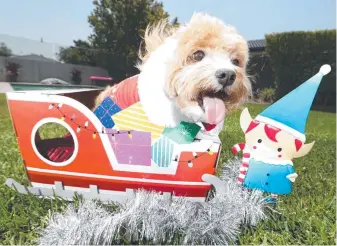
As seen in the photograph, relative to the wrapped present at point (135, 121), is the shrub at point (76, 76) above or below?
above

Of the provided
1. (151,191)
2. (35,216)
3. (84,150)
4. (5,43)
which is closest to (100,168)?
(84,150)

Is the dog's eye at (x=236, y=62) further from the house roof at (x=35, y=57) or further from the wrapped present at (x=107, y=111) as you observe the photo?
the house roof at (x=35, y=57)

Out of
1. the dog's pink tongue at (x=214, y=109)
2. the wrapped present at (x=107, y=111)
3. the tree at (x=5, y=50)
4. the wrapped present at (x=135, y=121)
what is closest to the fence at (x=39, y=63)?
the tree at (x=5, y=50)

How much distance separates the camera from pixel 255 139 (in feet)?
3.80

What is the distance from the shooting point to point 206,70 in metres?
1.09

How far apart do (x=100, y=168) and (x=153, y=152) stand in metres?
0.18

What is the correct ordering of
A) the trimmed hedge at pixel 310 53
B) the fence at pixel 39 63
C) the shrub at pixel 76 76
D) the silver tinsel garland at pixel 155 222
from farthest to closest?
the trimmed hedge at pixel 310 53
the shrub at pixel 76 76
the fence at pixel 39 63
the silver tinsel garland at pixel 155 222

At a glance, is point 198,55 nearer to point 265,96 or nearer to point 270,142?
point 270,142

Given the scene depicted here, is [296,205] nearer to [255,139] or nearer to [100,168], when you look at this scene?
[255,139]

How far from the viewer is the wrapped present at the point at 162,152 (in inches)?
43.4

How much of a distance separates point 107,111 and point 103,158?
0.22 metres

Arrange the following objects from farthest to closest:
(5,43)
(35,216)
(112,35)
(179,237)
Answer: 1. (5,43)
2. (112,35)
3. (35,216)
4. (179,237)

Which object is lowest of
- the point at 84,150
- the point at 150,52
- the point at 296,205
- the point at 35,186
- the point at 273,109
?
the point at 296,205

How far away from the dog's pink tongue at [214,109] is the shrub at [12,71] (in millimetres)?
1264
